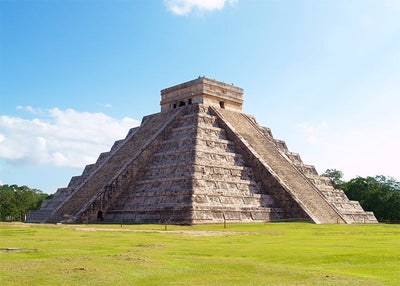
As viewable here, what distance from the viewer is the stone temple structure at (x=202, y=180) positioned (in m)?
22.6

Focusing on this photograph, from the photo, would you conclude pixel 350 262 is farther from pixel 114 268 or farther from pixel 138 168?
pixel 138 168

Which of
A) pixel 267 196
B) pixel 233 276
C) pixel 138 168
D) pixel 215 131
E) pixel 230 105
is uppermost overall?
pixel 230 105

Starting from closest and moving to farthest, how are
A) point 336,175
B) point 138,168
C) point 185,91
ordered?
point 138,168 → point 185,91 → point 336,175

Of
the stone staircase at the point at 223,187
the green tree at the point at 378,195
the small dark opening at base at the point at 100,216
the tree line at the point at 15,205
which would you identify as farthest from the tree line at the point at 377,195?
the tree line at the point at 15,205

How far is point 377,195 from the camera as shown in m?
38.2

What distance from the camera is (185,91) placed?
110 feet

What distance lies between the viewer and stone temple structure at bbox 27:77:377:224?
2262 centimetres

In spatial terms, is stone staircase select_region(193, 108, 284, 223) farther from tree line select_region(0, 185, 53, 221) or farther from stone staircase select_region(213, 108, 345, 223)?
tree line select_region(0, 185, 53, 221)

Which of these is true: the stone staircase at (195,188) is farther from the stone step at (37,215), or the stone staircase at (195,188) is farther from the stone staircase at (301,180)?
the stone step at (37,215)

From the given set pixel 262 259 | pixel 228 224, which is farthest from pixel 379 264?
pixel 228 224

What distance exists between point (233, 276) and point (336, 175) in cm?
4721

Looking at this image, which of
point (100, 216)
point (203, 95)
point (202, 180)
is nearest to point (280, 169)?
point (202, 180)

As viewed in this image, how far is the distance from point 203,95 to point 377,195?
1912 cm

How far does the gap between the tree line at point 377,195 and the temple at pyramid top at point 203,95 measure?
1526 cm
